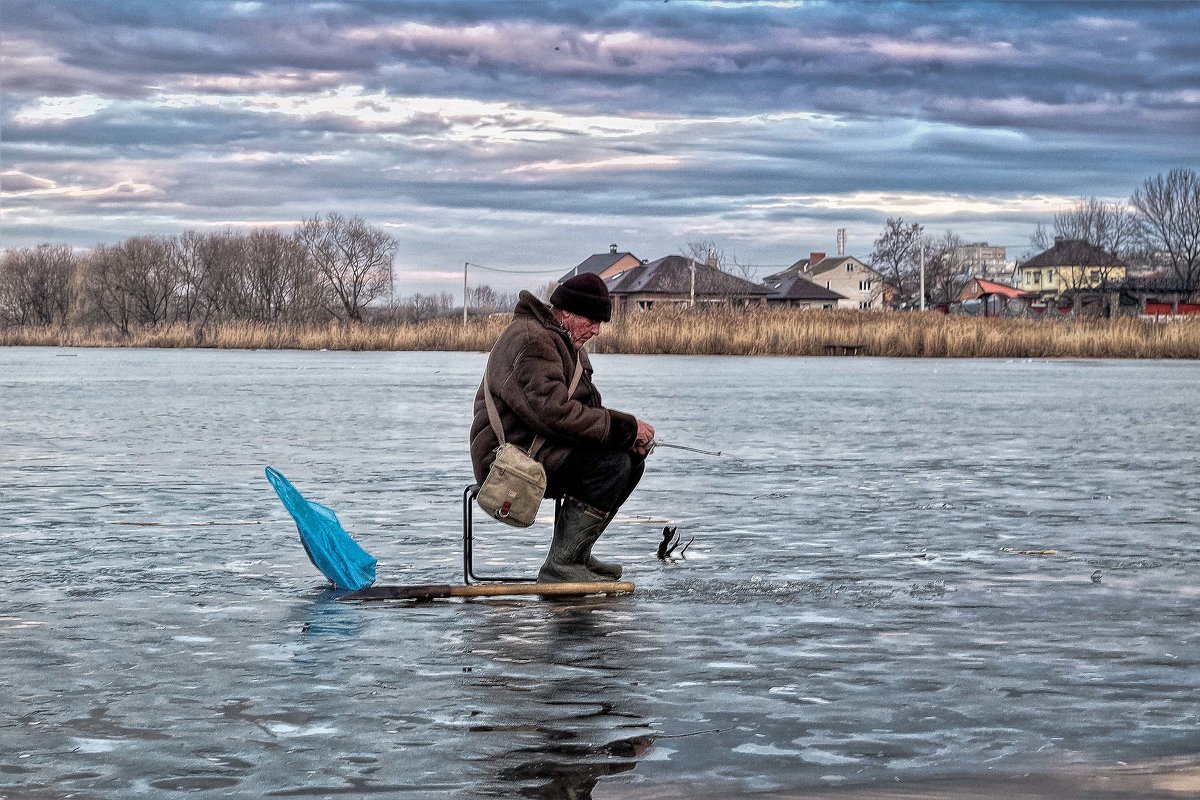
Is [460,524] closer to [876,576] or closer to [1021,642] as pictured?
[876,576]

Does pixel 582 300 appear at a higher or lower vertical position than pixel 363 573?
higher

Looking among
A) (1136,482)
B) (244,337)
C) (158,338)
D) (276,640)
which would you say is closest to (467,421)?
(1136,482)

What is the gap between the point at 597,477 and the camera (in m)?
7.71

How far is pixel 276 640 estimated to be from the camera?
6582 mm

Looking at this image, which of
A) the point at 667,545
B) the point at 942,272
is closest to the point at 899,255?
the point at 942,272

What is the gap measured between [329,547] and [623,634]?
6.04ft

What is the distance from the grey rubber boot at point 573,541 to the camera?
7.79 m

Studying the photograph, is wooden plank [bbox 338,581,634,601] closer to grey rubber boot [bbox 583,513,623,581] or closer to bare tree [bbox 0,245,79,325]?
grey rubber boot [bbox 583,513,623,581]

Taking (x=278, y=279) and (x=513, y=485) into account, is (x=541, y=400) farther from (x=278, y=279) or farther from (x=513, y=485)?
(x=278, y=279)

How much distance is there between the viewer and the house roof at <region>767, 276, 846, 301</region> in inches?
5261

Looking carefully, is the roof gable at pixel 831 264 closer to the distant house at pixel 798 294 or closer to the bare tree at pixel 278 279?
the distant house at pixel 798 294

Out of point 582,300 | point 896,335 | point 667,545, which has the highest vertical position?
point 582,300

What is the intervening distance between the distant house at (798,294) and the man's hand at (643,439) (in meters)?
125

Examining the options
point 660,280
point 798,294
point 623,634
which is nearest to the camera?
point 623,634
